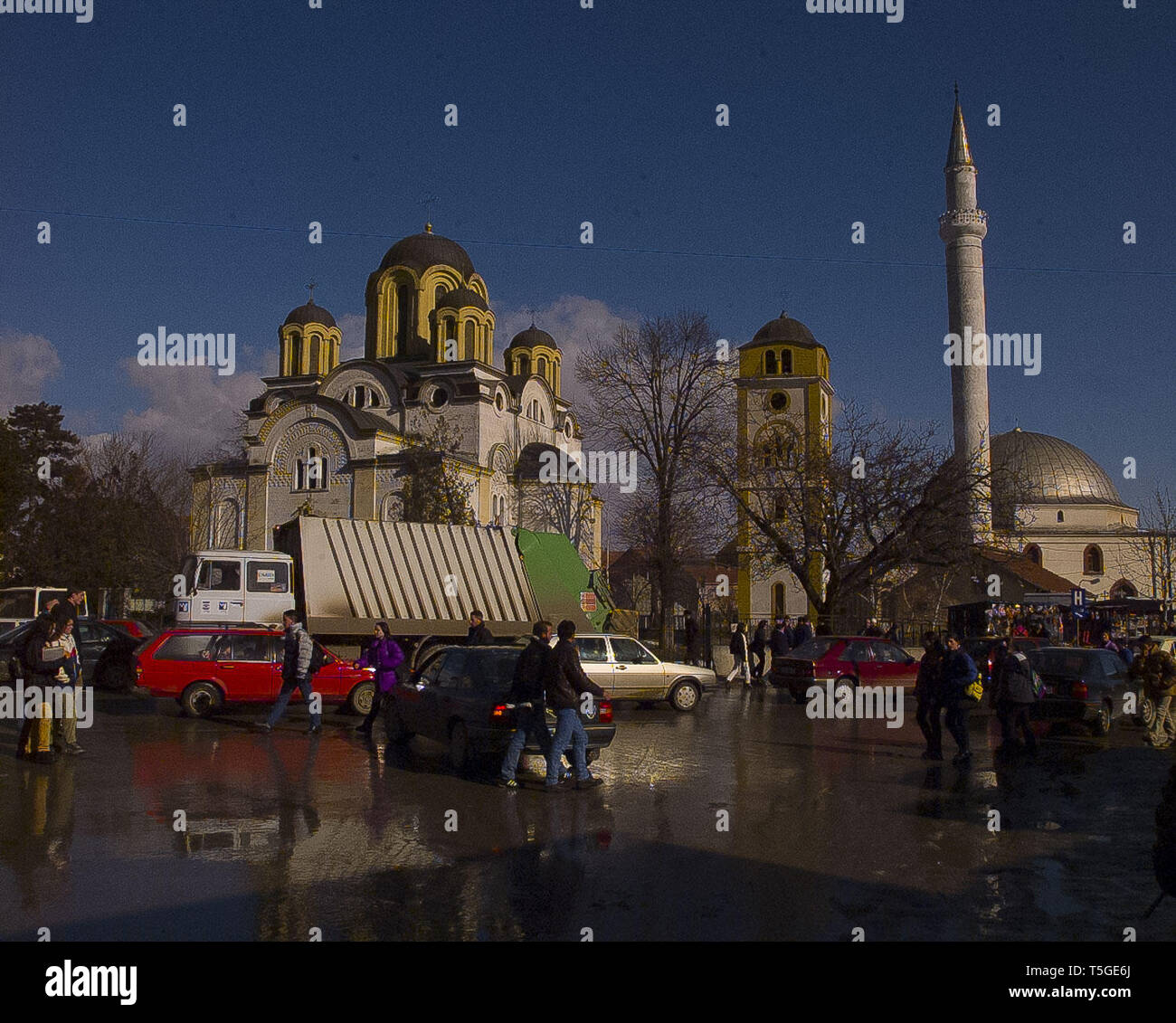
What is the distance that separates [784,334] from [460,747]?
54.2 meters

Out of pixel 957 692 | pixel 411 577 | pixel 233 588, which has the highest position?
pixel 411 577

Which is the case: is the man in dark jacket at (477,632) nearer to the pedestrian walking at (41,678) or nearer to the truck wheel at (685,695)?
the truck wheel at (685,695)

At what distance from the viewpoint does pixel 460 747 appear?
11344 millimetres

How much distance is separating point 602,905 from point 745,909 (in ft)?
2.78

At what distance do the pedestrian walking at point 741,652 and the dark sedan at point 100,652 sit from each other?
14.5 m

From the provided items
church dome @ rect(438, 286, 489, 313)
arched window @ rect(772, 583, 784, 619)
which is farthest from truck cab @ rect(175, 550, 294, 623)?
arched window @ rect(772, 583, 784, 619)

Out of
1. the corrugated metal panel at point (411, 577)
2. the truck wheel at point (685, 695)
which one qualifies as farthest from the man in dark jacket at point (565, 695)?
the corrugated metal panel at point (411, 577)

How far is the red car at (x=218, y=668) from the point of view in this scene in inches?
627

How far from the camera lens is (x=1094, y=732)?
15.2 m

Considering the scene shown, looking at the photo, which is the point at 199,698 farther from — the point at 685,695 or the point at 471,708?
the point at 685,695

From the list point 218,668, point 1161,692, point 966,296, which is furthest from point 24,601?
point 966,296

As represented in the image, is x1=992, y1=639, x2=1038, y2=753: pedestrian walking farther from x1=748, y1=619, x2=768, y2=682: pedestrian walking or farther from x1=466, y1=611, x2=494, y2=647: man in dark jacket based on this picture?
x1=748, y1=619, x2=768, y2=682: pedestrian walking
